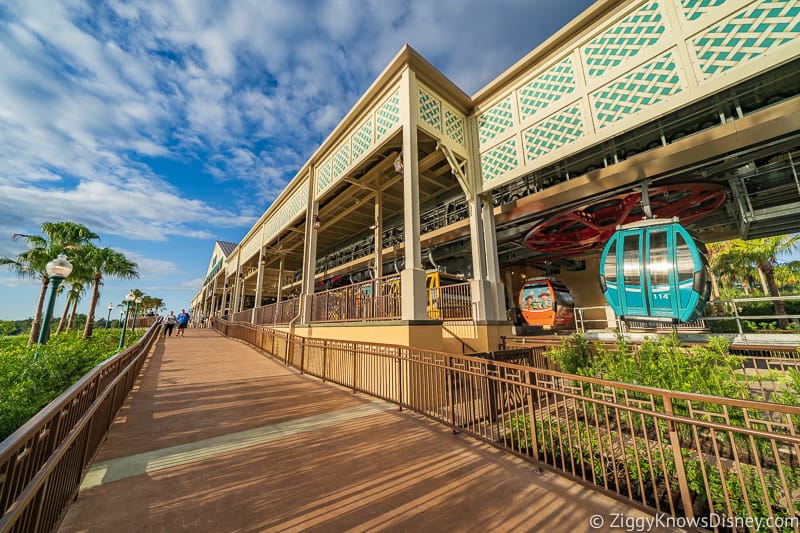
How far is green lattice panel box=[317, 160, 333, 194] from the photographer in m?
12.3

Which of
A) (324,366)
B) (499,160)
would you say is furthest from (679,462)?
(499,160)

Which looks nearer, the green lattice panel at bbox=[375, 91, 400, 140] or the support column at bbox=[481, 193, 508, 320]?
the green lattice panel at bbox=[375, 91, 400, 140]

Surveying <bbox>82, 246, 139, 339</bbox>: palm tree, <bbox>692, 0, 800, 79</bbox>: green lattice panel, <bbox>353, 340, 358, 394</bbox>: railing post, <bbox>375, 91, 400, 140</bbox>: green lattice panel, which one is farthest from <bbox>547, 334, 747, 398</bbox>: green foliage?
<bbox>82, 246, 139, 339</bbox>: palm tree

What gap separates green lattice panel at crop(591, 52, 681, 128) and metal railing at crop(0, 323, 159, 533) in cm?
972

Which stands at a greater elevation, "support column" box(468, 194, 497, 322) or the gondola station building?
the gondola station building

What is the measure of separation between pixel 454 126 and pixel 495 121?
1.28 meters

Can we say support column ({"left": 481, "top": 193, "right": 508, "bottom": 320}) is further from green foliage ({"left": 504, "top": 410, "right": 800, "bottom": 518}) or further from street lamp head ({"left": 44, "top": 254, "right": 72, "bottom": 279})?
street lamp head ({"left": 44, "top": 254, "right": 72, "bottom": 279})

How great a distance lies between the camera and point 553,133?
7652mm

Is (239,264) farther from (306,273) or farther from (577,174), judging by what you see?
(577,174)

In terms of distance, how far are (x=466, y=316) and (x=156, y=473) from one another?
7556 mm

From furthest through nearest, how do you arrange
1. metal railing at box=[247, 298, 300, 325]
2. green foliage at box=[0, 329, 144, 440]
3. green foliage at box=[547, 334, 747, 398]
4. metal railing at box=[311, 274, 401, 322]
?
metal railing at box=[247, 298, 300, 325] → metal railing at box=[311, 274, 401, 322] → green foliage at box=[547, 334, 747, 398] → green foliage at box=[0, 329, 144, 440]

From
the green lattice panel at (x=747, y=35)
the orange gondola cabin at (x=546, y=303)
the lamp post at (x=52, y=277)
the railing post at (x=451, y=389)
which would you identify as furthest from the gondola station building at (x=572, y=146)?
the lamp post at (x=52, y=277)

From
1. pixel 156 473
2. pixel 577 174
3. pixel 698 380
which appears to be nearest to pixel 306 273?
pixel 156 473

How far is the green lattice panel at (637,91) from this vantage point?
239 inches
